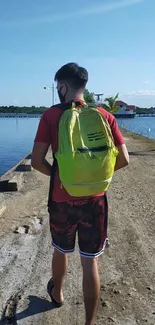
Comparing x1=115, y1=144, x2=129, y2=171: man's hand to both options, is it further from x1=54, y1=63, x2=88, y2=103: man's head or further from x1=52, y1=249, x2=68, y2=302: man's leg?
x1=52, y1=249, x2=68, y2=302: man's leg

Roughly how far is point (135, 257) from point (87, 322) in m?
1.58

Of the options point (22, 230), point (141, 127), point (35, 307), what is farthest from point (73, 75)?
point (141, 127)

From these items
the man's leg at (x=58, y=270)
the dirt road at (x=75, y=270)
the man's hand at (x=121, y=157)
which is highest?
the man's hand at (x=121, y=157)

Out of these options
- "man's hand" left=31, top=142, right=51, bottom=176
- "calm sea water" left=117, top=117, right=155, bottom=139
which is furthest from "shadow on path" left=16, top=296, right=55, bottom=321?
"calm sea water" left=117, top=117, right=155, bottom=139

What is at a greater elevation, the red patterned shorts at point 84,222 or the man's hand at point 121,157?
the man's hand at point 121,157

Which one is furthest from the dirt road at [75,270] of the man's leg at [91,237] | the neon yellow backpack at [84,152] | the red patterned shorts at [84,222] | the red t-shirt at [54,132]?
the neon yellow backpack at [84,152]

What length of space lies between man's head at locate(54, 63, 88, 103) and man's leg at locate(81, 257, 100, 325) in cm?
111

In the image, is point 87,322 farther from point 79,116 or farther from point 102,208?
point 79,116

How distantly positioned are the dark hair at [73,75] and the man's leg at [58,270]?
1.18 metres

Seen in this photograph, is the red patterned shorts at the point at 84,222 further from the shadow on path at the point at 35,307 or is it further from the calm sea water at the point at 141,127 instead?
the calm sea water at the point at 141,127

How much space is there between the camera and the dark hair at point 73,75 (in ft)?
8.92

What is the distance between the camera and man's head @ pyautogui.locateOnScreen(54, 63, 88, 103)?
2723 millimetres

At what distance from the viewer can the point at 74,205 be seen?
271 cm

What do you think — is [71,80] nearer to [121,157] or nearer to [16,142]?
[121,157]
